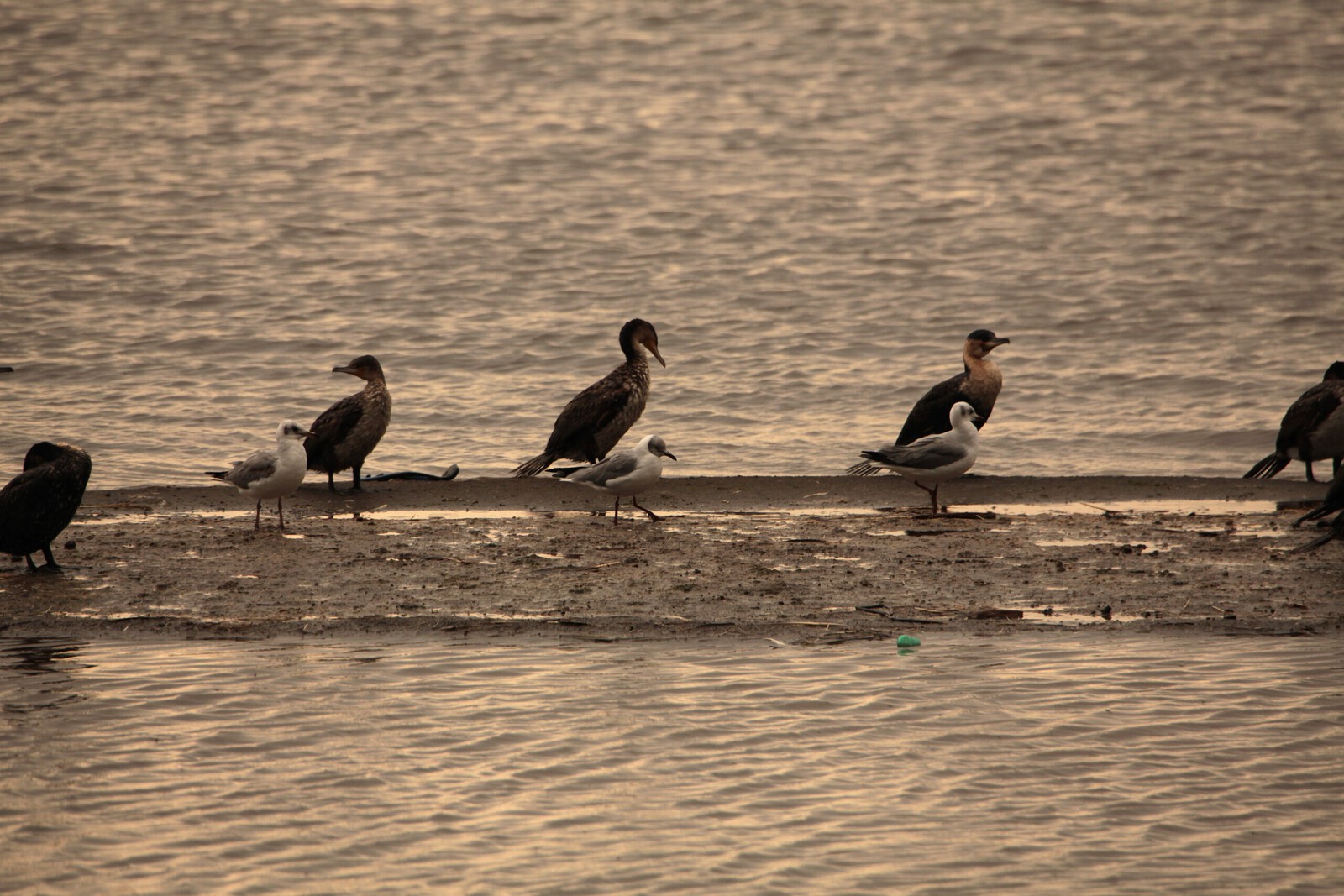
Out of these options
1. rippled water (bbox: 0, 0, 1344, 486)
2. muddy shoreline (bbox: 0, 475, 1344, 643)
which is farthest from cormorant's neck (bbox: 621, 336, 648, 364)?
muddy shoreline (bbox: 0, 475, 1344, 643)

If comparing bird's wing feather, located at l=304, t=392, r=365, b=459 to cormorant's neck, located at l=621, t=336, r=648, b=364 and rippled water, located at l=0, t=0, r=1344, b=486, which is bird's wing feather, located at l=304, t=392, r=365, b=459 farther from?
cormorant's neck, located at l=621, t=336, r=648, b=364

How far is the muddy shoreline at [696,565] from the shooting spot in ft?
26.0

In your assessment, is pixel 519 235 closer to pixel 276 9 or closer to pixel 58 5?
pixel 276 9

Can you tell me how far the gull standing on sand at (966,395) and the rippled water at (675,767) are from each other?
5.13 m

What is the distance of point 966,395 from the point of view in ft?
41.8

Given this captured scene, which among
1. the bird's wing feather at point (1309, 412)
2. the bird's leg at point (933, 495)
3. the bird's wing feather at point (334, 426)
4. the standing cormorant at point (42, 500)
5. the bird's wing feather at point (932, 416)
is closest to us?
the standing cormorant at point (42, 500)

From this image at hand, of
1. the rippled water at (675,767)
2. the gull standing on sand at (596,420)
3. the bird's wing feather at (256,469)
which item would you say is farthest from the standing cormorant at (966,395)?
the bird's wing feather at (256,469)

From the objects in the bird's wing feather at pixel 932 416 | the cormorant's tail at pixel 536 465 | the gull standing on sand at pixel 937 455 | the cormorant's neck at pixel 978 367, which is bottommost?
the cormorant's tail at pixel 536 465

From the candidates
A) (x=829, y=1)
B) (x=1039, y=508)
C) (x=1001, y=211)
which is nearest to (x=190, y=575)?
(x=1039, y=508)

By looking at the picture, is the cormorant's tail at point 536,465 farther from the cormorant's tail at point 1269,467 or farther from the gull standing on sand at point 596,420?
the cormorant's tail at point 1269,467

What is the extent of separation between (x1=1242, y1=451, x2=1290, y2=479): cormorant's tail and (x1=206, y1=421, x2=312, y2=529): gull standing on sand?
24.8 ft

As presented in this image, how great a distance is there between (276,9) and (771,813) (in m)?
35.3

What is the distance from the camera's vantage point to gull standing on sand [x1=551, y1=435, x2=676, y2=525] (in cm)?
1038

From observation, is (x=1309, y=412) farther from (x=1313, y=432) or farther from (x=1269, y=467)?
(x=1269, y=467)
